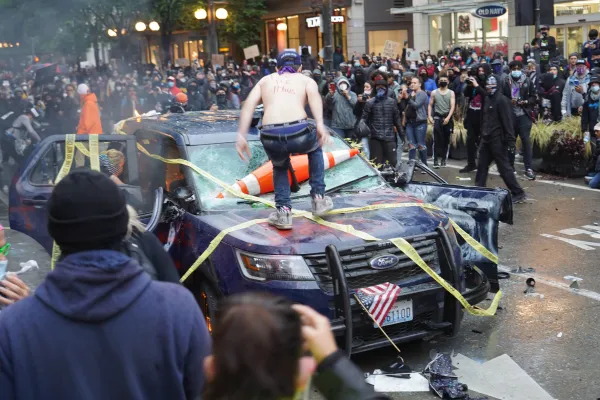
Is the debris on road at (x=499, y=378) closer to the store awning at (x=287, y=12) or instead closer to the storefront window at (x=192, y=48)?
the store awning at (x=287, y=12)

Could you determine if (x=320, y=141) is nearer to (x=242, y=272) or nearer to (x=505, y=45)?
(x=242, y=272)

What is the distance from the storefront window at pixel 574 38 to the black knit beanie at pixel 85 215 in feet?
91.8

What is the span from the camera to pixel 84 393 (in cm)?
225

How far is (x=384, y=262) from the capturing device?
5738 mm

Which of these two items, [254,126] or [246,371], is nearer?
[246,371]

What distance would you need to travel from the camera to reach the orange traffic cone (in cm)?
676

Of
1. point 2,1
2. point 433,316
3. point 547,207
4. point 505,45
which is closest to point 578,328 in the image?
point 433,316

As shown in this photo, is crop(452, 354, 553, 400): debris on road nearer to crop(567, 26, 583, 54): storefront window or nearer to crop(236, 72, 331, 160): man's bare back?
crop(236, 72, 331, 160): man's bare back

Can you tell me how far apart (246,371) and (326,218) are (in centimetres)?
430

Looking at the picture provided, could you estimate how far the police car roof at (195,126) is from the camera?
703 centimetres

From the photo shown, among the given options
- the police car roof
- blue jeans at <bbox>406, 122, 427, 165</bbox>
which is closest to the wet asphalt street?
the police car roof

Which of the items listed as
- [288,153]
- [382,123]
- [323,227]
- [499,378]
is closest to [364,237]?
[323,227]

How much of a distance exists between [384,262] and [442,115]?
9879 mm

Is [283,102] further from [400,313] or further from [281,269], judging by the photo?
[400,313]
